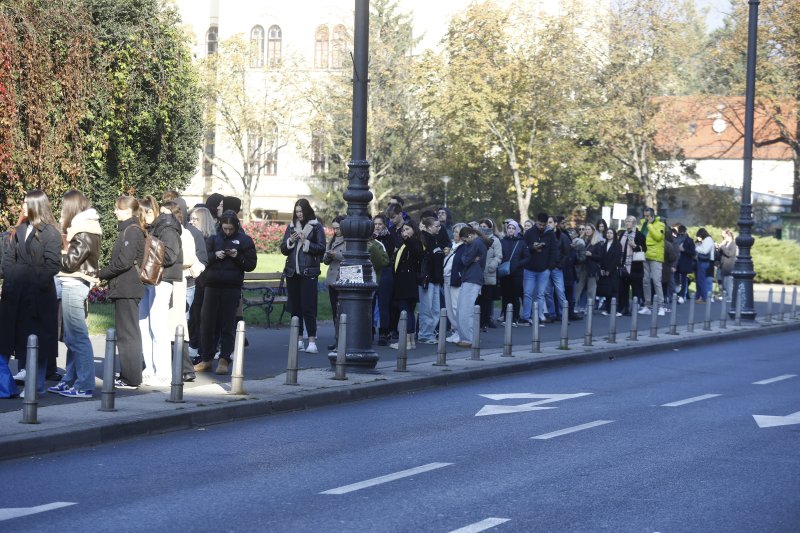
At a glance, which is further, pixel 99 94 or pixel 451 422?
pixel 99 94

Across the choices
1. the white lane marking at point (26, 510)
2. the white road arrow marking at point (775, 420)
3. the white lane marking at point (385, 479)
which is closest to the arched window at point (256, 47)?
the white road arrow marking at point (775, 420)

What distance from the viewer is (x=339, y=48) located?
67.6 metres

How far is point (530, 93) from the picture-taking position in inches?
2285

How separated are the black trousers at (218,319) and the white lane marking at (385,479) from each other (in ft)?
18.9

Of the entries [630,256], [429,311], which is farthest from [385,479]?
Answer: [630,256]

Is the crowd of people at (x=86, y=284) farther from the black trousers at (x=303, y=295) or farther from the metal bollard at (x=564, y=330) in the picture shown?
the metal bollard at (x=564, y=330)

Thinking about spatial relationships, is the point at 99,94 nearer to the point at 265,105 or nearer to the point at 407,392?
the point at 407,392

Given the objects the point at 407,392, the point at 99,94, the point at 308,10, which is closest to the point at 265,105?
the point at 308,10

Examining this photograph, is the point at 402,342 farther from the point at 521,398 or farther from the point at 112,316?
the point at 112,316

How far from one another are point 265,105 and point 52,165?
145ft

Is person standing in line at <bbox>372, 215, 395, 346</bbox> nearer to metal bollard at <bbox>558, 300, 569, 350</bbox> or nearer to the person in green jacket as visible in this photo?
metal bollard at <bbox>558, 300, 569, 350</bbox>

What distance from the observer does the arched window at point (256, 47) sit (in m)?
65.9

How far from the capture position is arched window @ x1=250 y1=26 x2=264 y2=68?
216 feet

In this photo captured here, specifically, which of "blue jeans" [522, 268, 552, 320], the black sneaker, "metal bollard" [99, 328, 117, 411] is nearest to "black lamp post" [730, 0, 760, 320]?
"blue jeans" [522, 268, 552, 320]
